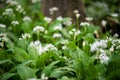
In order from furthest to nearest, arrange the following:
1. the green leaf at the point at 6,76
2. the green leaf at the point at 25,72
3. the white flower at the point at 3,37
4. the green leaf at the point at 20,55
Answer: the white flower at the point at 3,37 → the green leaf at the point at 20,55 → the green leaf at the point at 6,76 → the green leaf at the point at 25,72

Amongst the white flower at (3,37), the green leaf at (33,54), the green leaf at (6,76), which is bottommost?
the green leaf at (6,76)

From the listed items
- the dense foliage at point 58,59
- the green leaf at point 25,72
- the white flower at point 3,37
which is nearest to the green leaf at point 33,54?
the dense foliage at point 58,59

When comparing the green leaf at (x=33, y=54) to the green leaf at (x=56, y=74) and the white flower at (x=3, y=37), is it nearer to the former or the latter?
the white flower at (x=3, y=37)

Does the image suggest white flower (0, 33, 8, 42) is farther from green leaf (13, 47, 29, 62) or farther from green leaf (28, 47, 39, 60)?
green leaf (28, 47, 39, 60)

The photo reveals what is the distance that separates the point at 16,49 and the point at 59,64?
73 cm

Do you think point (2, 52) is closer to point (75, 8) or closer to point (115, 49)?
point (115, 49)

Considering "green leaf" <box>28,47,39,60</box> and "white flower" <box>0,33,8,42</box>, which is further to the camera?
"white flower" <box>0,33,8,42</box>

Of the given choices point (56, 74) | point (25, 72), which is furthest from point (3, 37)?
point (56, 74)

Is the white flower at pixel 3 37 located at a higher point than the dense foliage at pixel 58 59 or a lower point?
higher

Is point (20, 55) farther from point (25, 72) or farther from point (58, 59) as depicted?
point (25, 72)

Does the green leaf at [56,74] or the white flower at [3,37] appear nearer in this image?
the green leaf at [56,74]

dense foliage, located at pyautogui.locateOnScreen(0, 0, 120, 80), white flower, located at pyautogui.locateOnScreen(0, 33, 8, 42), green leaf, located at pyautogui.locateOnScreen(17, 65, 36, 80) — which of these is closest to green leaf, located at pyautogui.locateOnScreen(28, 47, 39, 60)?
dense foliage, located at pyautogui.locateOnScreen(0, 0, 120, 80)


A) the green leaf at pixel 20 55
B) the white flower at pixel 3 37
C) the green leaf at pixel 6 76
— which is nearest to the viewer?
the green leaf at pixel 6 76

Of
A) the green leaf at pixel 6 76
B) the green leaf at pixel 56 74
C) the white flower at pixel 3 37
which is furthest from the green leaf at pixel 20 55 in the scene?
the green leaf at pixel 56 74
